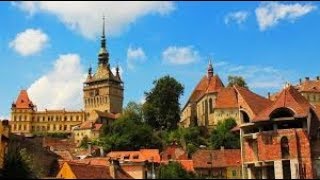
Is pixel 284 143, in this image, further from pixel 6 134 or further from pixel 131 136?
pixel 131 136

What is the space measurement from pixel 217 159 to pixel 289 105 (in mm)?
23045

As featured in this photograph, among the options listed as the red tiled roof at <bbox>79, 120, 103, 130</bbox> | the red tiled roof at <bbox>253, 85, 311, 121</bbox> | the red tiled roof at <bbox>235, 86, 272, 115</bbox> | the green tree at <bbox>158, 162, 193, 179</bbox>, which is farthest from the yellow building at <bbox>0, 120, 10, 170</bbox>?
the red tiled roof at <bbox>79, 120, 103, 130</bbox>

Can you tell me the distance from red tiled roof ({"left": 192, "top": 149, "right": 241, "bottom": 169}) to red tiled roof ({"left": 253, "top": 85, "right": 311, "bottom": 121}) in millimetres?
18193

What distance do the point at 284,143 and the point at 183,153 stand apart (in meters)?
39.3

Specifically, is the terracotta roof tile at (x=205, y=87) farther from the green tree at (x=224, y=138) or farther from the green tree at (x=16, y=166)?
the green tree at (x=16, y=166)

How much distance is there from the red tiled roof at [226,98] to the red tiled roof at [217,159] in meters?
52.8

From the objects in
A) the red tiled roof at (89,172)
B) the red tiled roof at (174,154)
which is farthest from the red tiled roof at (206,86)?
the red tiled roof at (89,172)

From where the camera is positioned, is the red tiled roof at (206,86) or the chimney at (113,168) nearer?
the chimney at (113,168)

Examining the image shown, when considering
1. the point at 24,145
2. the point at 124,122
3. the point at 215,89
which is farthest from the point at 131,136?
the point at 24,145

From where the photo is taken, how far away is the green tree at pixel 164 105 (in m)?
142

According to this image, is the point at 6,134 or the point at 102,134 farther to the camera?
the point at 102,134

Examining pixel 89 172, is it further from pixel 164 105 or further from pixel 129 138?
pixel 164 105

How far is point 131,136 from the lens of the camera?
411 ft

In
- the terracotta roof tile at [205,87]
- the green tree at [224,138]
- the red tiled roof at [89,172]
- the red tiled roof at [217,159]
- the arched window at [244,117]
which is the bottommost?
the red tiled roof at [89,172]
